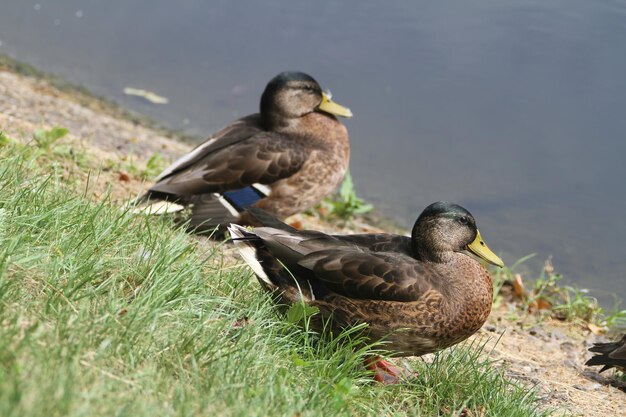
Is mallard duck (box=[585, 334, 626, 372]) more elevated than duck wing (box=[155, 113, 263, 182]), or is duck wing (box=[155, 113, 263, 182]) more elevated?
duck wing (box=[155, 113, 263, 182])

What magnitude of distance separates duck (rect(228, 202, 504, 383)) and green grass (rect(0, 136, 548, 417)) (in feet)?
0.39

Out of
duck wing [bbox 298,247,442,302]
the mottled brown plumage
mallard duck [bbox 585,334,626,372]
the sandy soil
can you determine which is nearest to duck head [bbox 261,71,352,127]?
the sandy soil

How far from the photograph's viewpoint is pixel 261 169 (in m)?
5.97

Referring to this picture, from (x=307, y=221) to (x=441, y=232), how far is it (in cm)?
279

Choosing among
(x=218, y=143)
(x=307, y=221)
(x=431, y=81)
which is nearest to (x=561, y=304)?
(x=307, y=221)

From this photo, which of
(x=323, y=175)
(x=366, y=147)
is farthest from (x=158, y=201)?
(x=366, y=147)

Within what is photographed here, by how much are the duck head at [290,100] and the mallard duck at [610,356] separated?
2.51 metres

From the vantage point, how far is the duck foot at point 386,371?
405 centimetres

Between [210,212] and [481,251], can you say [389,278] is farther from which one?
[210,212]

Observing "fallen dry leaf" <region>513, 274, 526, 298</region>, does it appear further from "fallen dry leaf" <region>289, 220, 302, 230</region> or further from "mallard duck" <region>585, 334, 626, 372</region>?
"fallen dry leaf" <region>289, 220, 302, 230</region>

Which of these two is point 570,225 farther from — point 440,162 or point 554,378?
point 554,378

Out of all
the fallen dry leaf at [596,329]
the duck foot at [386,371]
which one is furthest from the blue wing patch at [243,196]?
the fallen dry leaf at [596,329]

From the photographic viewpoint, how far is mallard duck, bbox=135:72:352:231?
5.88 m

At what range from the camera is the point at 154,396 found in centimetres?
293
